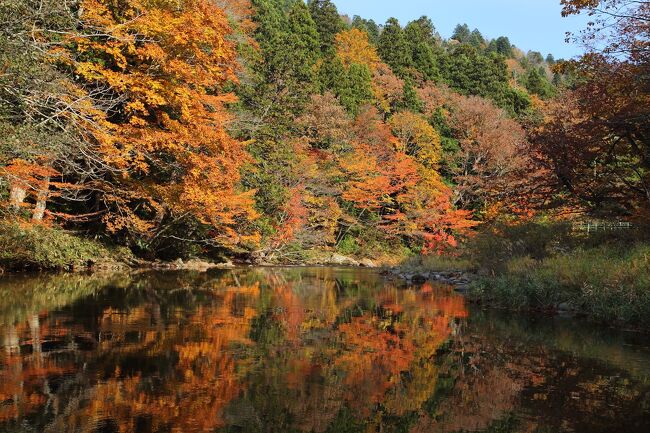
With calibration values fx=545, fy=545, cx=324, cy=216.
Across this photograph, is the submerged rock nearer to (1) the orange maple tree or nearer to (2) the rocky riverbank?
(2) the rocky riverbank

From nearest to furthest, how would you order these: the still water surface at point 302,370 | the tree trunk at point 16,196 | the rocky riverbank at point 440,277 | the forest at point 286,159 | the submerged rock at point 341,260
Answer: the still water surface at point 302,370, the forest at point 286,159, the tree trunk at point 16,196, the rocky riverbank at point 440,277, the submerged rock at point 341,260

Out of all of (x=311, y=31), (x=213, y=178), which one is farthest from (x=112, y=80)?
(x=311, y=31)

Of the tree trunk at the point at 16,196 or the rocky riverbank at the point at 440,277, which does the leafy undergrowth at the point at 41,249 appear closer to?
the tree trunk at the point at 16,196

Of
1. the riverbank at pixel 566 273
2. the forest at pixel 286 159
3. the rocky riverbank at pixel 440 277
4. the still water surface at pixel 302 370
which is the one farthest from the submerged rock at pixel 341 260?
the still water surface at pixel 302 370

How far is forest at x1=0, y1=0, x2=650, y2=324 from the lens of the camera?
11.3 metres

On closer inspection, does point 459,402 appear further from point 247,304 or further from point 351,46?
point 351,46

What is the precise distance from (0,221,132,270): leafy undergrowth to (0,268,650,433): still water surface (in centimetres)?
491

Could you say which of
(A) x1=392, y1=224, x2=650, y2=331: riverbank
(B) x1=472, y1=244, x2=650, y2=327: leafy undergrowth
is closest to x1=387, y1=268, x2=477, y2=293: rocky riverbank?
(A) x1=392, y1=224, x2=650, y2=331: riverbank

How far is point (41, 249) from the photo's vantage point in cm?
1542

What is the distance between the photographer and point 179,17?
671 inches

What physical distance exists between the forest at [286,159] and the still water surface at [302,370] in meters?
2.94

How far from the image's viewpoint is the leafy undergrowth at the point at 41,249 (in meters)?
14.7

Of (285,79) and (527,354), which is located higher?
(285,79)

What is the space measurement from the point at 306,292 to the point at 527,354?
7941 millimetres
